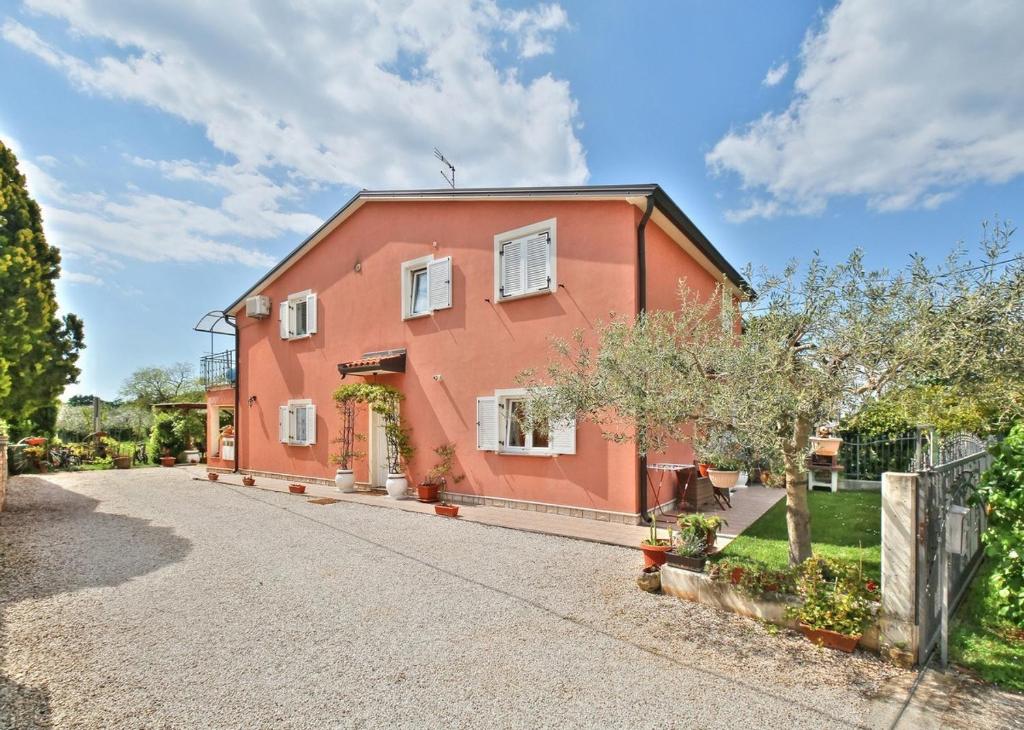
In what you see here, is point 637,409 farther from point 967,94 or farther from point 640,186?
point 967,94

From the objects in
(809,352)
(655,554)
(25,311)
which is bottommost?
(655,554)

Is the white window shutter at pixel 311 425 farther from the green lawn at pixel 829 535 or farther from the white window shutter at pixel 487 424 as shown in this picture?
the green lawn at pixel 829 535

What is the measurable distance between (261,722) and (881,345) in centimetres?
535

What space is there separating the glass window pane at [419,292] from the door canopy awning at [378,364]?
1169 millimetres

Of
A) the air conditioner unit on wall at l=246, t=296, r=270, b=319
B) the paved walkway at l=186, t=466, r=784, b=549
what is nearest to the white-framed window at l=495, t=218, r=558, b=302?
the paved walkway at l=186, t=466, r=784, b=549

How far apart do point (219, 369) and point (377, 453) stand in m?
11.5

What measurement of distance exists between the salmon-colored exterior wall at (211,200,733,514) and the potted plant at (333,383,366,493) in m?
0.35

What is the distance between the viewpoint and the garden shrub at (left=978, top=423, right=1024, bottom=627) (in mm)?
4086

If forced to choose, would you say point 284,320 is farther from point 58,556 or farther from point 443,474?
point 58,556

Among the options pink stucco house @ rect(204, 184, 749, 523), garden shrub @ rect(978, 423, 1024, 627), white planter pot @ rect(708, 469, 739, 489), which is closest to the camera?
garden shrub @ rect(978, 423, 1024, 627)

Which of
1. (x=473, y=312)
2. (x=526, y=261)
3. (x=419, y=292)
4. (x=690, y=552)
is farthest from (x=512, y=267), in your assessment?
(x=690, y=552)

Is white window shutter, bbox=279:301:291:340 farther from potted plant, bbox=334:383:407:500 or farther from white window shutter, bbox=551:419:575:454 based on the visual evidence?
white window shutter, bbox=551:419:575:454

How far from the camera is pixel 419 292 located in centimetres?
1277

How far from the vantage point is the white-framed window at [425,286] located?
458 inches
